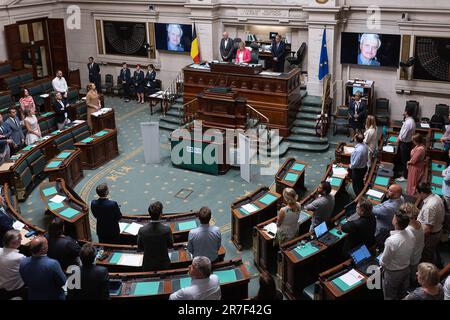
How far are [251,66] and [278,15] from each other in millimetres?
2497

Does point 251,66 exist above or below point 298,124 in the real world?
above

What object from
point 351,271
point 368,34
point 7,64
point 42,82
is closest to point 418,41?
point 368,34

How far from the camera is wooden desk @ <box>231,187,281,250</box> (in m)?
8.50

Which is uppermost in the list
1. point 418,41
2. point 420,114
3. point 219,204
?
point 418,41

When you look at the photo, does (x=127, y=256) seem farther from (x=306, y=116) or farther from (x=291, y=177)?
(x=306, y=116)

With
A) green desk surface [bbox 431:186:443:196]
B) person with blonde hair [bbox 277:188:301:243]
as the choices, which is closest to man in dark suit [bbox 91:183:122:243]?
person with blonde hair [bbox 277:188:301:243]

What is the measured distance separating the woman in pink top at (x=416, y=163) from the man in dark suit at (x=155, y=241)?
514cm

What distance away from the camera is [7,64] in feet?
53.7

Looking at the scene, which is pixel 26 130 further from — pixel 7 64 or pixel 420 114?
pixel 420 114

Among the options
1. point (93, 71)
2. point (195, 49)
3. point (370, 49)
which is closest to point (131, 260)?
point (370, 49)

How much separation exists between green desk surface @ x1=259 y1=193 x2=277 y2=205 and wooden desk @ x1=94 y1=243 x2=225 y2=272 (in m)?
1.85

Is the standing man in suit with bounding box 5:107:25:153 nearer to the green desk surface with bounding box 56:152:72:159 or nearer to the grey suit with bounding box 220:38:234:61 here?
the green desk surface with bounding box 56:152:72:159

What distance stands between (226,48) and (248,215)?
7.84 meters

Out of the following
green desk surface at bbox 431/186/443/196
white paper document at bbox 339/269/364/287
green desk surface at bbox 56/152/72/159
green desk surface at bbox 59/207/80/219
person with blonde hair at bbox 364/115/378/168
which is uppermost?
person with blonde hair at bbox 364/115/378/168
